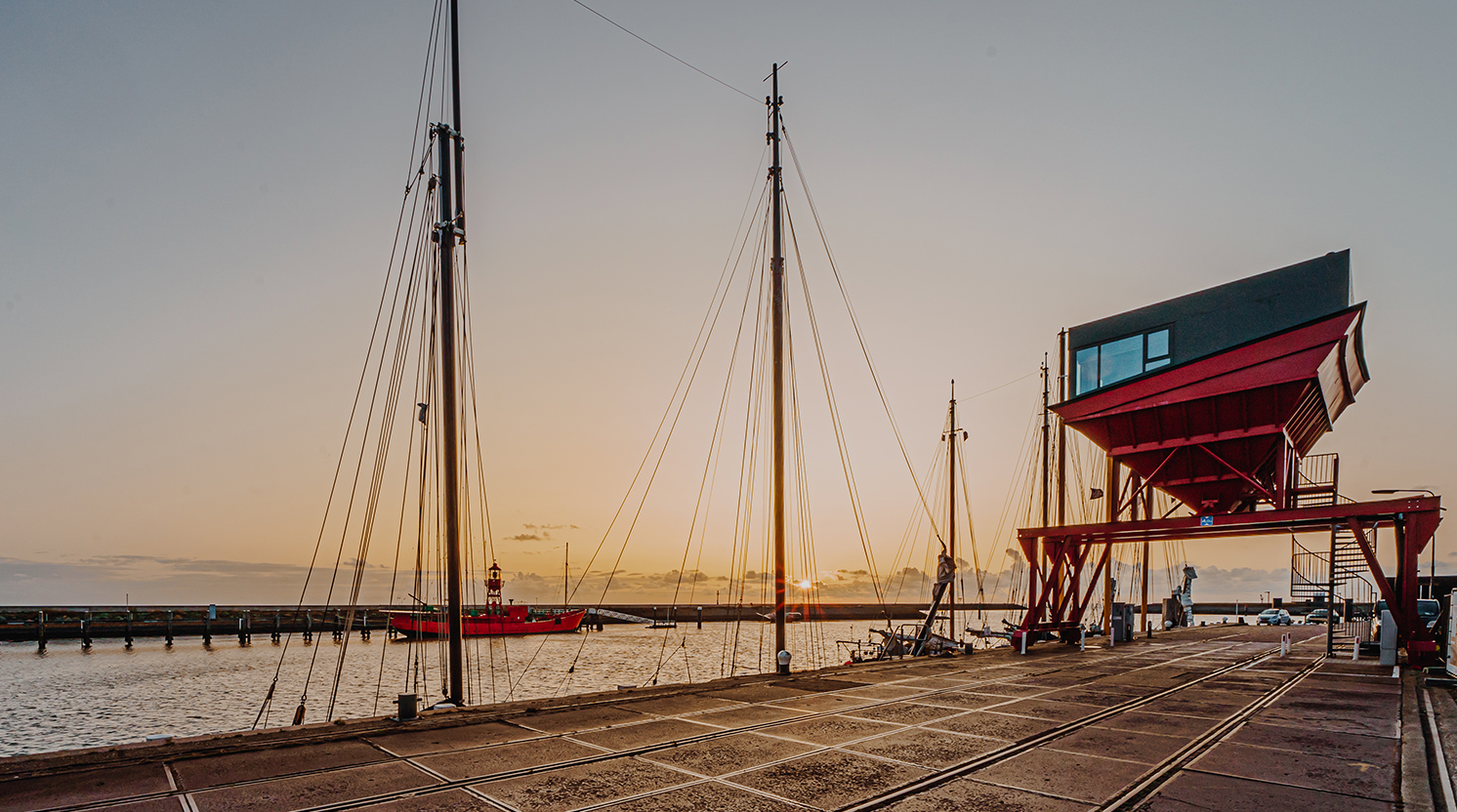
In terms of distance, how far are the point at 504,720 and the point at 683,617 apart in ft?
347

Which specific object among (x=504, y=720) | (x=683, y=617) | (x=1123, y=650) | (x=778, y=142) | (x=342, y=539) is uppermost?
(x=778, y=142)

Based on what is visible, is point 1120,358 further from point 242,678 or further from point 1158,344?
point 242,678

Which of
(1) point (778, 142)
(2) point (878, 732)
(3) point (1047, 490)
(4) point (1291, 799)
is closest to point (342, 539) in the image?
(2) point (878, 732)

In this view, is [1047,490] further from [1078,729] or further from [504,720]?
[504,720]

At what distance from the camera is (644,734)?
11477 millimetres

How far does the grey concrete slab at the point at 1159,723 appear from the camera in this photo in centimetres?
1256

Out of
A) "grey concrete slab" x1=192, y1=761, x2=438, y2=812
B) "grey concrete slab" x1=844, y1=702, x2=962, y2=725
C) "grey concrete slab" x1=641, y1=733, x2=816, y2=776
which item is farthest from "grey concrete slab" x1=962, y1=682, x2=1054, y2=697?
"grey concrete slab" x1=192, y1=761, x2=438, y2=812

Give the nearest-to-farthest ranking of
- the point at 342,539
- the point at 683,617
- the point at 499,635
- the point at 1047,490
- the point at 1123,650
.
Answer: the point at 342,539 < the point at 1123,650 < the point at 1047,490 < the point at 499,635 < the point at 683,617

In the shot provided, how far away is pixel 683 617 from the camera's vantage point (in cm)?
11438

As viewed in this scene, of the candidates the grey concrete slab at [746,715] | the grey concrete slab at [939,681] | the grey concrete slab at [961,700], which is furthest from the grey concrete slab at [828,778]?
the grey concrete slab at [939,681]

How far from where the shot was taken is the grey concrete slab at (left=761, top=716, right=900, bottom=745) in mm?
11547

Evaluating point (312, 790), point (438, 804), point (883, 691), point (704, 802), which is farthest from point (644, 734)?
point (883, 691)

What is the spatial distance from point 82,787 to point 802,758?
835 centimetres

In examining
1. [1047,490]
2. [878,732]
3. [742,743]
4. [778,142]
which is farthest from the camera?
[1047,490]
